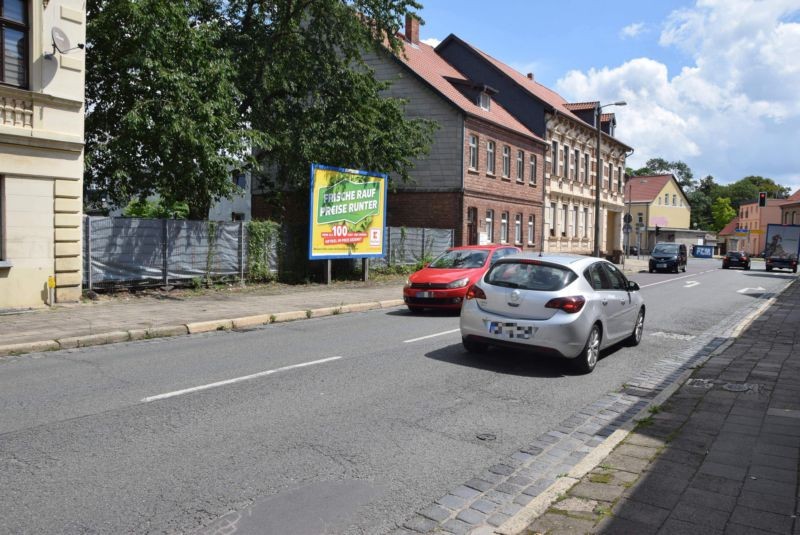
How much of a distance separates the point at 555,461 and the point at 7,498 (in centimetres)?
382

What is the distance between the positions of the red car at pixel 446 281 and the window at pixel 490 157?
18781 mm

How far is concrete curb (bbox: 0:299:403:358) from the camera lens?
30.7 feet

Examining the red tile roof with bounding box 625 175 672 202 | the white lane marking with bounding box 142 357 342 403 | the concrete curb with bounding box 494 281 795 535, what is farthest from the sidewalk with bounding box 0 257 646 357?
the red tile roof with bounding box 625 175 672 202

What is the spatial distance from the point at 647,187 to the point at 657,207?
3843 millimetres

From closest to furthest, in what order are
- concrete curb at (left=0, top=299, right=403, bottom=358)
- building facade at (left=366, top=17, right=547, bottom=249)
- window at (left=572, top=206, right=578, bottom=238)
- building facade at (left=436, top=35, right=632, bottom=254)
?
1. concrete curb at (left=0, top=299, right=403, bottom=358)
2. building facade at (left=366, top=17, right=547, bottom=249)
3. building facade at (left=436, top=35, right=632, bottom=254)
4. window at (left=572, top=206, right=578, bottom=238)

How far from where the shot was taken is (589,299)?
8.41 meters

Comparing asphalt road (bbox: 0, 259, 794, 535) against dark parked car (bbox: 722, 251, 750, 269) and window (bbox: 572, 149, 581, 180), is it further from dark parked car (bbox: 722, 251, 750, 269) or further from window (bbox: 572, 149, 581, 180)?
dark parked car (bbox: 722, 251, 750, 269)

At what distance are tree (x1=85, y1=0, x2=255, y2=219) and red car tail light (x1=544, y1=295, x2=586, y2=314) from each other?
36.7 feet

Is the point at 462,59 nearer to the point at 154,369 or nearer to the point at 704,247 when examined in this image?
the point at 154,369

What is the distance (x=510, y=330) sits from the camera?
27.4 ft

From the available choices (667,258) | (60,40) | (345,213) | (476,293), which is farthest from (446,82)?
(476,293)

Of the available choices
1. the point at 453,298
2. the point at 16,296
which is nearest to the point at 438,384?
the point at 453,298

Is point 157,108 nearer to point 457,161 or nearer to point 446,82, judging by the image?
point 457,161

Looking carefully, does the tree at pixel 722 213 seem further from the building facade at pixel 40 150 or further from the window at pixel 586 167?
the building facade at pixel 40 150
